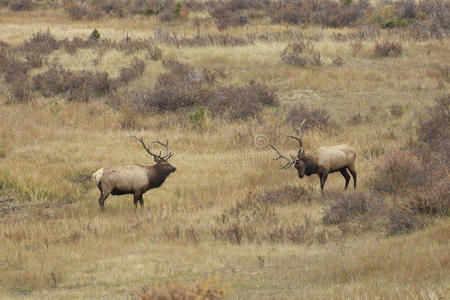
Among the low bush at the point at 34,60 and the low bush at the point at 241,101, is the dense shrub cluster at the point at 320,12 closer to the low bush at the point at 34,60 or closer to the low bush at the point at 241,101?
the low bush at the point at 241,101

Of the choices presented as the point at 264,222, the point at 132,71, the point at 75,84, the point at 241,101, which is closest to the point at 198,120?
the point at 241,101

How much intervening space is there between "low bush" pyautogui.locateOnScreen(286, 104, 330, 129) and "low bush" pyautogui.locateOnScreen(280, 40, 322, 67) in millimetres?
4337

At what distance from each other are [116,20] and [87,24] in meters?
2.10

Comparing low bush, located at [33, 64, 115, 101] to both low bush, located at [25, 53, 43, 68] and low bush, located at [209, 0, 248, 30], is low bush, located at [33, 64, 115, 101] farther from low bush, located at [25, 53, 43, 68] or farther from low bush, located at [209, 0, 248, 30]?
low bush, located at [209, 0, 248, 30]

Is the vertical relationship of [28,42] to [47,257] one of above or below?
below

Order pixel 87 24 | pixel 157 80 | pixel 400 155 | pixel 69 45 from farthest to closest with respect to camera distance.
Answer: pixel 87 24
pixel 69 45
pixel 157 80
pixel 400 155

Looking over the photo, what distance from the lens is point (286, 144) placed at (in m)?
19.6

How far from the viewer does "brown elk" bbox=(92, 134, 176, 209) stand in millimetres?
13320

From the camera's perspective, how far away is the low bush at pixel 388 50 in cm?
2711

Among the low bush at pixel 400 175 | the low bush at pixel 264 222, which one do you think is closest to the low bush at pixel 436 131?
the low bush at pixel 400 175

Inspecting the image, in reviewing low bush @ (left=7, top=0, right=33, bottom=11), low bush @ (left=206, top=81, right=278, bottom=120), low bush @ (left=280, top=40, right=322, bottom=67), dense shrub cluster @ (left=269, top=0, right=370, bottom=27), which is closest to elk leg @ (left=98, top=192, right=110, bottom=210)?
low bush @ (left=206, top=81, right=278, bottom=120)

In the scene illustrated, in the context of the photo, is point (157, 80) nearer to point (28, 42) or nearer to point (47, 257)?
point (28, 42)

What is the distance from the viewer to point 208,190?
50.5 feet

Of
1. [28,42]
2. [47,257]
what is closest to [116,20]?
[28,42]
